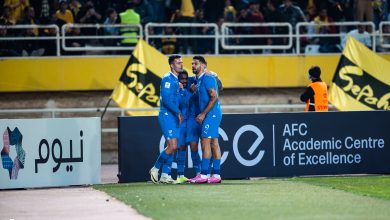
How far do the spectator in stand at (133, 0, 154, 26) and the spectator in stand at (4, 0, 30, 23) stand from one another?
281 cm

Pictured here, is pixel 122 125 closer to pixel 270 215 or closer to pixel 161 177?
pixel 161 177

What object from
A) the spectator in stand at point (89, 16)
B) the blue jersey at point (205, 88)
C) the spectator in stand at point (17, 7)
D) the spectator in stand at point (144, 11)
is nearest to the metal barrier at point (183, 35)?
the spectator in stand at point (144, 11)

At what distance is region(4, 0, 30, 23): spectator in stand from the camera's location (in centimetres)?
2888

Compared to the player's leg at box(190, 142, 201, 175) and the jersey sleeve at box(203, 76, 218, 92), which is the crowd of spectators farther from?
the jersey sleeve at box(203, 76, 218, 92)

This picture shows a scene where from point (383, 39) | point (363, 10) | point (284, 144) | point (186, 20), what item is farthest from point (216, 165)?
point (383, 39)

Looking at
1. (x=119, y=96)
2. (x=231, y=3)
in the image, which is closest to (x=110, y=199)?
(x=119, y=96)

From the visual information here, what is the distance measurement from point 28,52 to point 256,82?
5787 mm

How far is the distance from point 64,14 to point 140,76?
3603mm

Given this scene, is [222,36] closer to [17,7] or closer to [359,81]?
[359,81]

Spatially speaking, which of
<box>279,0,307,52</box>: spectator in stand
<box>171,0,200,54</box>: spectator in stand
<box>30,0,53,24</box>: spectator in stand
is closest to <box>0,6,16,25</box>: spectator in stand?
<box>30,0,53,24</box>: spectator in stand

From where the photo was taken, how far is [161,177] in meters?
20.7

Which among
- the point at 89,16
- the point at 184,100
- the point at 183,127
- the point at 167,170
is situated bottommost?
the point at 167,170

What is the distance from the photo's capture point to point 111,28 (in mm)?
29531

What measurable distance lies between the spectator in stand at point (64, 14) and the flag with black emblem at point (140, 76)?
3313mm
